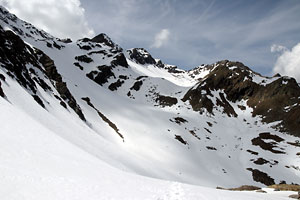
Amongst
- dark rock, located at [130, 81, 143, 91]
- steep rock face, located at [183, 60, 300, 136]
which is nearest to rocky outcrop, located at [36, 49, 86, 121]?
dark rock, located at [130, 81, 143, 91]

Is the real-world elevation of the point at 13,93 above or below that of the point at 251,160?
below

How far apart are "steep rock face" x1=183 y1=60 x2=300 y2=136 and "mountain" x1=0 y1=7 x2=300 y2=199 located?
428 mm

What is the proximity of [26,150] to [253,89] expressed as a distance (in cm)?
9735

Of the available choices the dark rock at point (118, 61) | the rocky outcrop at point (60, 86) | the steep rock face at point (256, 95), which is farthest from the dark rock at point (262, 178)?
the dark rock at point (118, 61)

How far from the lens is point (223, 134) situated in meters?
64.8

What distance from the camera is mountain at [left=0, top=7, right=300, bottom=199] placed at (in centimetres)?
1125

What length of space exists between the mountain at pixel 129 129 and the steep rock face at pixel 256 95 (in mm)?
428

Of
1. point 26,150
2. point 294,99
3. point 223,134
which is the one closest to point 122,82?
point 223,134

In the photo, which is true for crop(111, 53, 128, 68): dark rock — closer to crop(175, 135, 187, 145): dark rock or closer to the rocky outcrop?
the rocky outcrop

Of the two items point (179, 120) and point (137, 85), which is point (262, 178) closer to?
point (179, 120)

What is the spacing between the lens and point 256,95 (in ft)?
286

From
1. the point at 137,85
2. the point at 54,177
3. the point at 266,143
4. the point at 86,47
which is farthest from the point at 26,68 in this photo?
the point at 86,47

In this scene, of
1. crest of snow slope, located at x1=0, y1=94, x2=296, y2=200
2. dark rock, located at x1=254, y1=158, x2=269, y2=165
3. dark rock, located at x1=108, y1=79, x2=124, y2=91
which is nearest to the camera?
crest of snow slope, located at x1=0, y1=94, x2=296, y2=200

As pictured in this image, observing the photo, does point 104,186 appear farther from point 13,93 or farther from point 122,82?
point 122,82
